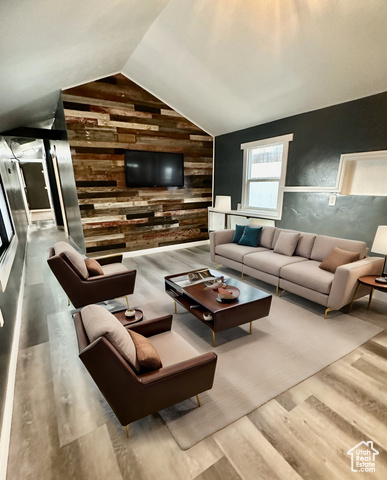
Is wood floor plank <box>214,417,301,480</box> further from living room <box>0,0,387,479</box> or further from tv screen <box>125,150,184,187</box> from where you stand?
tv screen <box>125,150,184,187</box>

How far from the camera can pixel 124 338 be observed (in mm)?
1326

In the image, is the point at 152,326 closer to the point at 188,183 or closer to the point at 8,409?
the point at 8,409

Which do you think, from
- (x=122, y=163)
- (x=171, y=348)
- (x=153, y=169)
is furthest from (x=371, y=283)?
(x=122, y=163)

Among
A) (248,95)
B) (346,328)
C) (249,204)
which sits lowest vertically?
(346,328)

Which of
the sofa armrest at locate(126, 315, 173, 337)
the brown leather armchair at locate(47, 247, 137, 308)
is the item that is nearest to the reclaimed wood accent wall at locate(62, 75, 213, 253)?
the brown leather armchair at locate(47, 247, 137, 308)

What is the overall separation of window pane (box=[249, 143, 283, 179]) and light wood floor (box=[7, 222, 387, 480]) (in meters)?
3.31

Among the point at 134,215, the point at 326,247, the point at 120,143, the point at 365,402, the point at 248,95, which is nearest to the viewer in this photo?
the point at 365,402

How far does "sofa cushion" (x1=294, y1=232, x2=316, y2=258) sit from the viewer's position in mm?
3525

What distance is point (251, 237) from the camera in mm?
4133

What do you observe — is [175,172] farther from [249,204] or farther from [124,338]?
[124,338]

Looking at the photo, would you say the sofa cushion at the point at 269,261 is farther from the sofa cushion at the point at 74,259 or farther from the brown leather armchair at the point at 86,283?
the sofa cushion at the point at 74,259

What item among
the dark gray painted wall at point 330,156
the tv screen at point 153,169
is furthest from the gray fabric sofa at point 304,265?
the tv screen at point 153,169

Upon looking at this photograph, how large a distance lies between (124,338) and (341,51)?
3.61 meters

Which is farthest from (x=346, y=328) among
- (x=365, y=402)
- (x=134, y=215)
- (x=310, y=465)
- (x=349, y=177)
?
(x=134, y=215)
